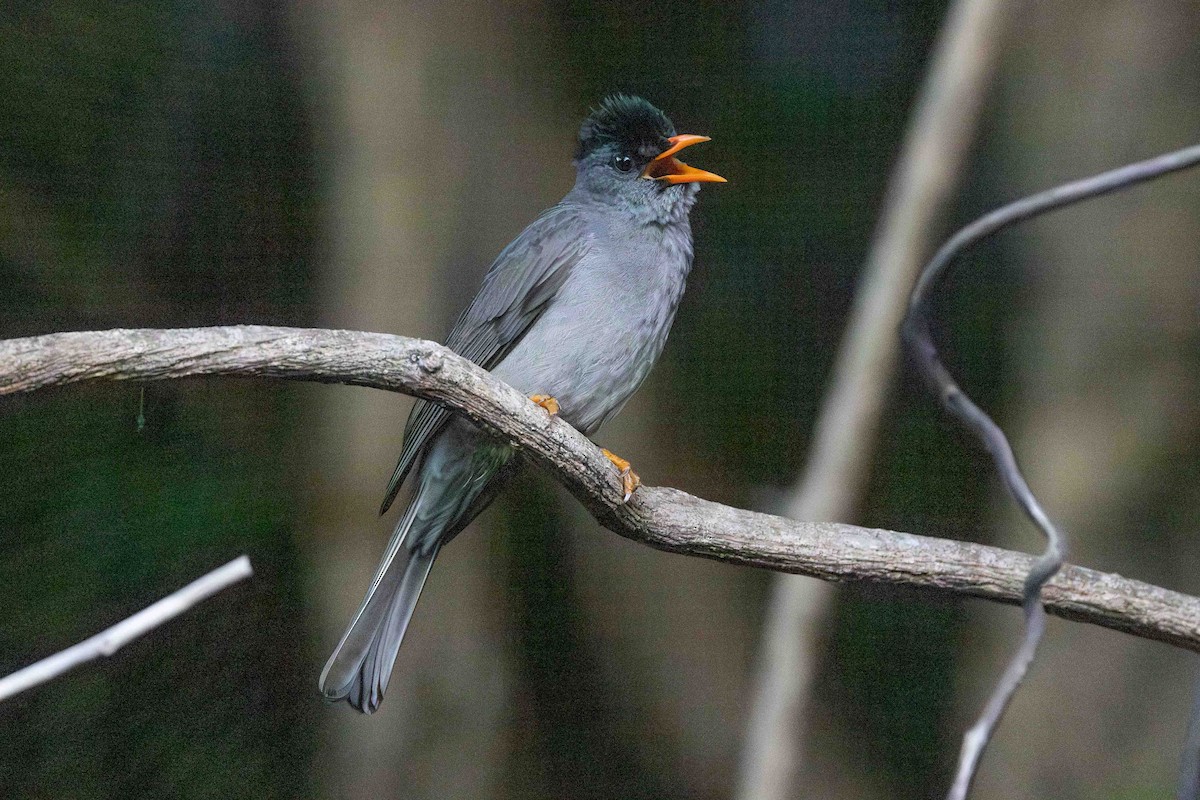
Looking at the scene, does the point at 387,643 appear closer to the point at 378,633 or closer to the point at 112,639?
the point at 378,633

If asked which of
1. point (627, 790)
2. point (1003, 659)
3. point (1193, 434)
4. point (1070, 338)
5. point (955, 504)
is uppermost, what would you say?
point (1070, 338)

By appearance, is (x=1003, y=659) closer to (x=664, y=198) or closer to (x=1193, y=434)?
(x=1193, y=434)

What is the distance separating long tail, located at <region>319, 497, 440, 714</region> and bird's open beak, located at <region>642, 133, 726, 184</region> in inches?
45.6

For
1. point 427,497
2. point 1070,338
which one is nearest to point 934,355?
point 427,497

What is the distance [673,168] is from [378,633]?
1.57 metres

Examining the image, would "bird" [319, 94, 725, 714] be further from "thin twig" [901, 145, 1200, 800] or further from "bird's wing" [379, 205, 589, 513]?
"thin twig" [901, 145, 1200, 800]

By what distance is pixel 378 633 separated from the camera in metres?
2.85

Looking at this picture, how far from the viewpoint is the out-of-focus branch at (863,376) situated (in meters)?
2.79

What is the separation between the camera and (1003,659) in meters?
3.97

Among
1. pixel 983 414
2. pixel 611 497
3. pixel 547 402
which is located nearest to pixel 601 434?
pixel 547 402

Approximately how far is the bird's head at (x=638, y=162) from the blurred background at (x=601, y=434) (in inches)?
41.3

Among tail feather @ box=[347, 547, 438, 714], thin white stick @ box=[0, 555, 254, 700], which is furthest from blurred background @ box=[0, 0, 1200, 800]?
thin white stick @ box=[0, 555, 254, 700]

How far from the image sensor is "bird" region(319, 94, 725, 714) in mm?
2840

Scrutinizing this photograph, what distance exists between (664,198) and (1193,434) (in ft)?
7.23
